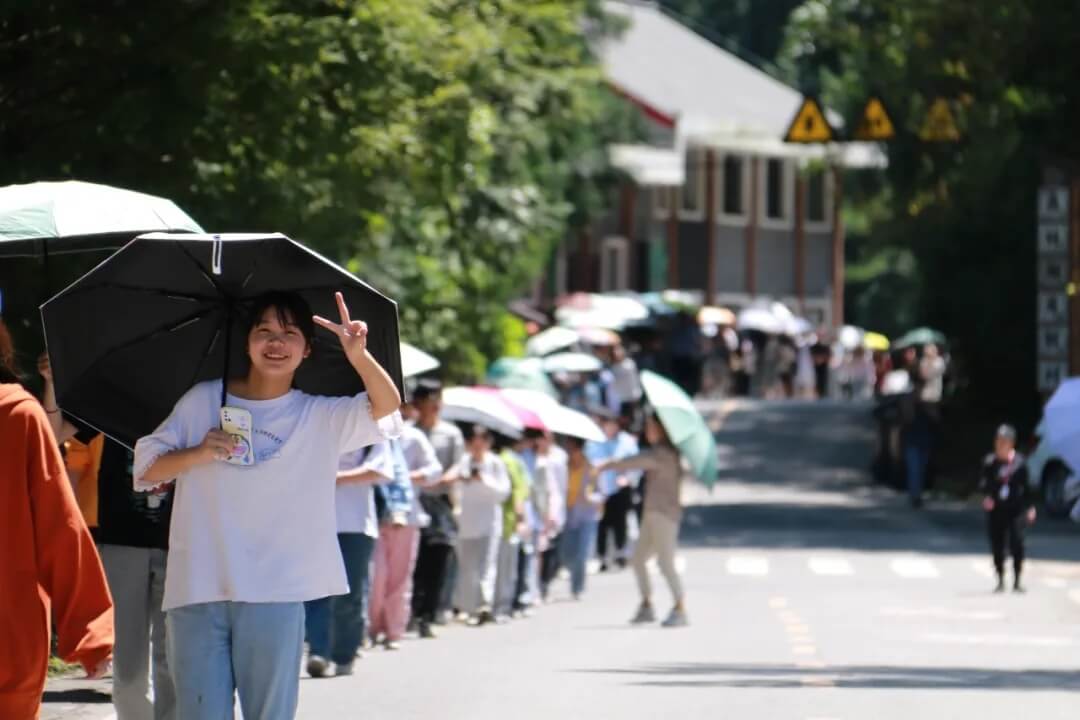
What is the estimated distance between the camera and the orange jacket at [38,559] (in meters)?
7.40

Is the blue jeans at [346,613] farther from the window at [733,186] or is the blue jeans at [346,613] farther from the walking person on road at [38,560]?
the window at [733,186]

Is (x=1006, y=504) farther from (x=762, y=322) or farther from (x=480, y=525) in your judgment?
(x=762, y=322)

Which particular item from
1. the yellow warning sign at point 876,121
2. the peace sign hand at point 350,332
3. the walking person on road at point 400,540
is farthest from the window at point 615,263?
the peace sign hand at point 350,332

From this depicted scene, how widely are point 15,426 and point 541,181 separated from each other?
125 feet

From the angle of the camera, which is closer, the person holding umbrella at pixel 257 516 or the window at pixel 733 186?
the person holding umbrella at pixel 257 516

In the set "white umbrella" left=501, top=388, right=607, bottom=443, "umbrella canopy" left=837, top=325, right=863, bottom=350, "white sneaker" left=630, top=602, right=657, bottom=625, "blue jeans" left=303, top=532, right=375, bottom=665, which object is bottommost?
"white sneaker" left=630, top=602, right=657, bottom=625

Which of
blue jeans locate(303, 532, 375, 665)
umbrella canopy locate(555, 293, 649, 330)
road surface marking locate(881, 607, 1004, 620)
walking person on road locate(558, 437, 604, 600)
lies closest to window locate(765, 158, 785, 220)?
umbrella canopy locate(555, 293, 649, 330)

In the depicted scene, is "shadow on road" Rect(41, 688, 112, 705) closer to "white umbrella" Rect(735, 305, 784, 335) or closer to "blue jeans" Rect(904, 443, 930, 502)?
"blue jeans" Rect(904, 443, 930, 502)

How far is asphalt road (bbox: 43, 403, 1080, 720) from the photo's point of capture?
572 inches

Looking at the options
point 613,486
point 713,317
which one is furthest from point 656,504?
point 713,317

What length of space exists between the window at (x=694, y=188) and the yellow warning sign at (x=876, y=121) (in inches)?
1692

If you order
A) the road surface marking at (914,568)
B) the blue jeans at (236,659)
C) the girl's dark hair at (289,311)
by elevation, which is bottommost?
the road surface marking at (914,568)

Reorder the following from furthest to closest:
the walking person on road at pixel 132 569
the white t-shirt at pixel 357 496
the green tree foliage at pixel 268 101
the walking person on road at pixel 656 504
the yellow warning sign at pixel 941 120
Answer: the yellow warning sign at pixel 941 120 → the walking person on road at pixel 656 504 → the green tree foliage at pixel 268 101 → the white t-shirt at pixel 357 496 → the walking person on road at pixel 132 569

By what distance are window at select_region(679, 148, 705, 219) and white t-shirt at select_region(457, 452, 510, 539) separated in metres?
59.6
